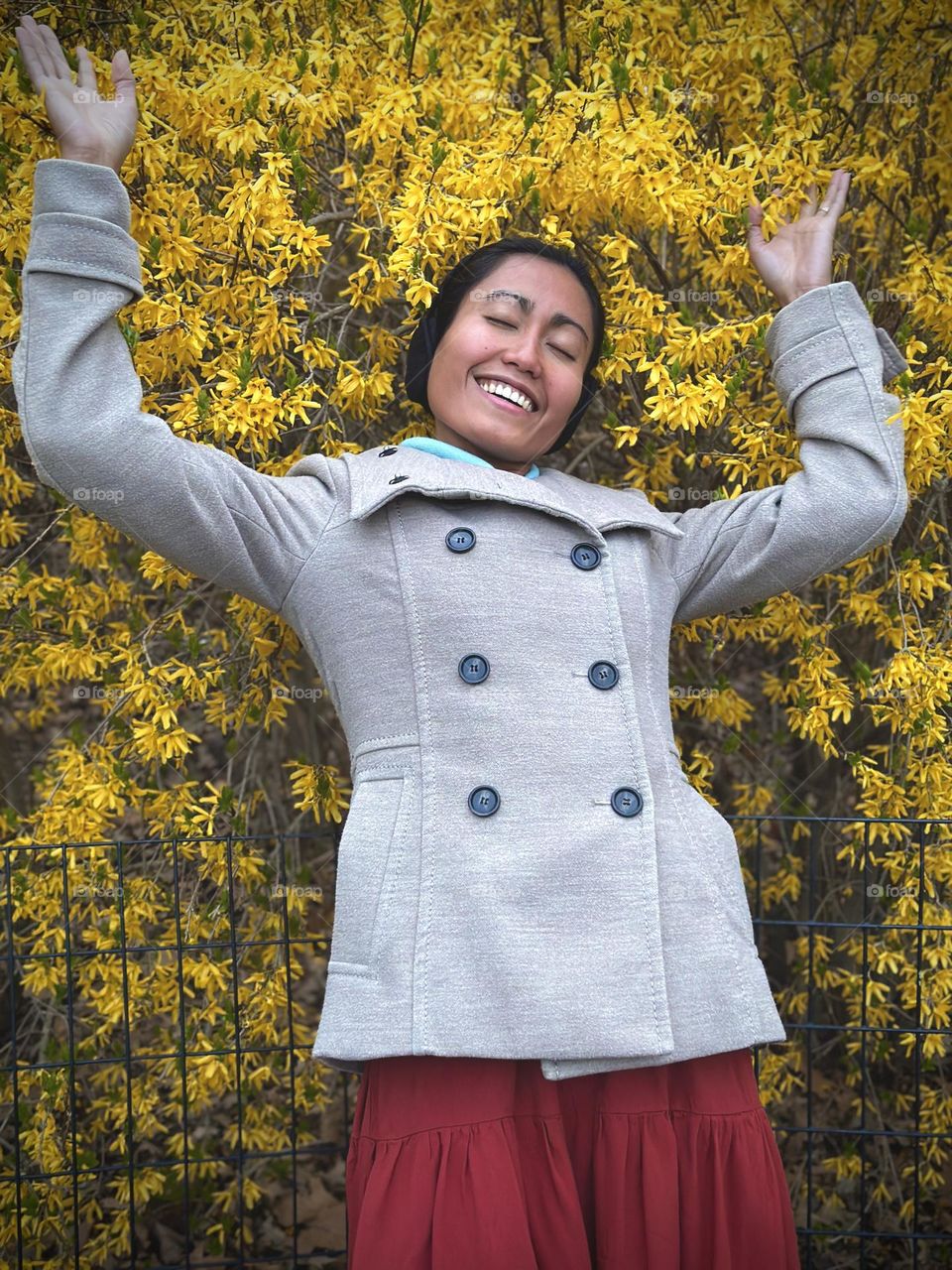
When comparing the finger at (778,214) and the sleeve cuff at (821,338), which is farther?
the finger at (778,214)

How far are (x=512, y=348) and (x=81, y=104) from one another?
0.80 metres

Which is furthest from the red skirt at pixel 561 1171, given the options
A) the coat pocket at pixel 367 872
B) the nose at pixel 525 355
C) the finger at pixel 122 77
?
the finger at pixel 122 77

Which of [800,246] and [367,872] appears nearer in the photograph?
[367,872]

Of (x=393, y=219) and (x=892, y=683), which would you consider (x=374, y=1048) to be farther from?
(x=393, y=219)

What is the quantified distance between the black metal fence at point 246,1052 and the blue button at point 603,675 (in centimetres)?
79

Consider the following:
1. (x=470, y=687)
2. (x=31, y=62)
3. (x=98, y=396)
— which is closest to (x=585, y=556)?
(x=470, y=687)

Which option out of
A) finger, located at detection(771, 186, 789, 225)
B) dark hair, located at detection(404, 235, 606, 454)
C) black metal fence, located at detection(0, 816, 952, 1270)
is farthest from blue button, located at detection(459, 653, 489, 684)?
finger, located at detection(771, 186, 789, 225)

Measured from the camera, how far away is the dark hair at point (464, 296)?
2.38m

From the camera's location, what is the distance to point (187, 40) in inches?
102

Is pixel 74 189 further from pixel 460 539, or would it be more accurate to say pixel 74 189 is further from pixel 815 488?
pixel 815 488

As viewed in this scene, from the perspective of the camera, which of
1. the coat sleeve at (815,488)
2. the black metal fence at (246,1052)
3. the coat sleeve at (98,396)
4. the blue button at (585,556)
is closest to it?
the coat sleeve at (98,396)

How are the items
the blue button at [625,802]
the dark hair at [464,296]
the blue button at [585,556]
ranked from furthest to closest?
the dark hair at [464,296], the blue button at [585,556], the blue button at [625,802]

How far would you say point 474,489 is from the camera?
6.82 ft

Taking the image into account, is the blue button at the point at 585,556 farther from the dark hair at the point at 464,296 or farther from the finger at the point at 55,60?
the finger at the point at 55,60
